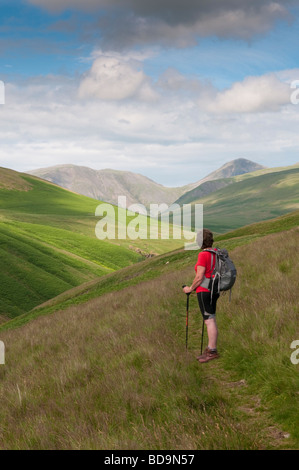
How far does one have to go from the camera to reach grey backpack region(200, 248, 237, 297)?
8125mm

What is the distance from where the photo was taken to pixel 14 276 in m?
64.6

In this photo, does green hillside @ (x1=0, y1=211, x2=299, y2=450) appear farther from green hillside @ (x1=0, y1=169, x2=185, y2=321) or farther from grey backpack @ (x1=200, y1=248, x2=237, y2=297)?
green hillside @ (x1=0, y1=169, x2=185, y2=321)

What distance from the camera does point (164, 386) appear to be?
6.50m

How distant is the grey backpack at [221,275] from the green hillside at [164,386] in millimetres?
1123

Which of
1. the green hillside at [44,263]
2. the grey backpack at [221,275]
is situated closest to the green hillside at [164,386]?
the grey backpack at [221,275]

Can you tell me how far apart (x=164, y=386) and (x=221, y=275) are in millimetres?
2744

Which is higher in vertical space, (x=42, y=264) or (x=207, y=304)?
(x=207, y=304)

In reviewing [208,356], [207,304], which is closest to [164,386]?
[208,356]

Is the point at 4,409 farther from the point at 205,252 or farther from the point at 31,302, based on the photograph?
the point at 31,302

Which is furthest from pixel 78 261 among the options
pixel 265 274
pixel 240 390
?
pixel 240 390

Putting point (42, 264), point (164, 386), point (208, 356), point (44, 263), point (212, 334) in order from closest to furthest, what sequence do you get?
point (164, 386) → point (208, 356) → point (212, 334) → point (42, 264) → point (44, 263)

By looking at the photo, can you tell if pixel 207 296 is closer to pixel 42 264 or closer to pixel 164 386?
pixel 164 386

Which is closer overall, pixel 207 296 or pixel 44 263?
pixel 207 296

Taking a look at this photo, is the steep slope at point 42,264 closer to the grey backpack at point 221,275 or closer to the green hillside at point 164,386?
the green hillside at point 164,386
